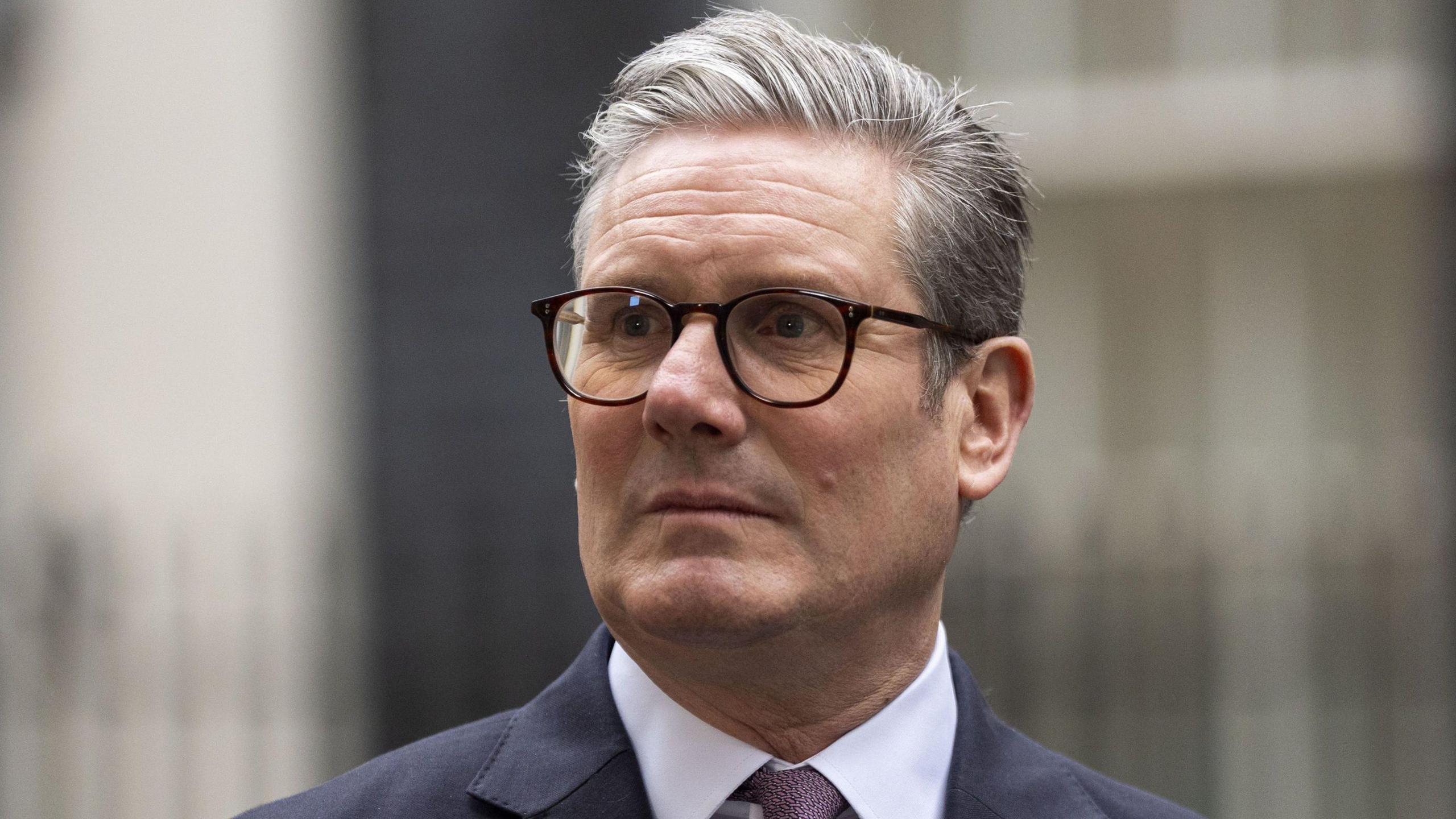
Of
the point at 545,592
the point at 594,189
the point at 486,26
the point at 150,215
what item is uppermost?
the point at 486,26

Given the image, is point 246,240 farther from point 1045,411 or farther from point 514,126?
point 1045,411

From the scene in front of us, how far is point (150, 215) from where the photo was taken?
8688 mm

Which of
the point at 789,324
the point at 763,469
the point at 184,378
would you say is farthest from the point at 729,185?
the point at 184,378

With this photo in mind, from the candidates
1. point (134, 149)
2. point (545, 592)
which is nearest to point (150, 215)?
point (134, 149)

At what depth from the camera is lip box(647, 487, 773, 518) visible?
Result: 2482mm

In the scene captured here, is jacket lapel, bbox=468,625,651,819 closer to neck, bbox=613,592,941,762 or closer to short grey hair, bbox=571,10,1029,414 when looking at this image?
neck, bbox=613,592,941,762

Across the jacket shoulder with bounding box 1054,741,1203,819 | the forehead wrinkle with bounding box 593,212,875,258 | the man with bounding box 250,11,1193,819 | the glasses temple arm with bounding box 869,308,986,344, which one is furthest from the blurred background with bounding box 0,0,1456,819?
the forehead wrinkle with bounding box 593,212,875,258

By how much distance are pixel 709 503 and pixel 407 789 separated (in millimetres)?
690

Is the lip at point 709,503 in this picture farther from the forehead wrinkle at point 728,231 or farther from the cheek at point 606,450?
the forehead wrinkle at point 728,231

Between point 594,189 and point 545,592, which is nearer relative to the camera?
point 594,189

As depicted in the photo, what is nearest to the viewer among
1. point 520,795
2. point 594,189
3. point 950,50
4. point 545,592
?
point 520,795

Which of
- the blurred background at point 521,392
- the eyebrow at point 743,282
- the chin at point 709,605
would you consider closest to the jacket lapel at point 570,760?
the chin at point 709,605

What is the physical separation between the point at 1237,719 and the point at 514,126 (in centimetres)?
444

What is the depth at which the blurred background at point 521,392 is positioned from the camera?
7.05 meters
